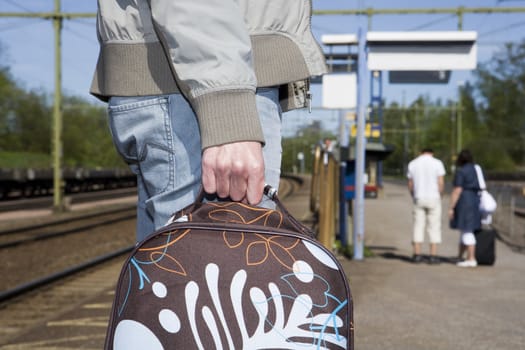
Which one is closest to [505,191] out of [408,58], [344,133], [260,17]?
[344,133]

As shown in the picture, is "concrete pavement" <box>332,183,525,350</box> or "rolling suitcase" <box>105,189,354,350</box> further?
"concrete pavement" <box>332,183,525,350</box>

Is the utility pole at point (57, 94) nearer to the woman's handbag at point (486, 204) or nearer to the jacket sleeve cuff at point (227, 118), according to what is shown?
the woman's handbag at point (486, 204)

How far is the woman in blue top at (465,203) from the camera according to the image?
9.25m

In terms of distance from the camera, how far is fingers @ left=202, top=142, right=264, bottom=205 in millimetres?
1688

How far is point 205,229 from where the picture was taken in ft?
5.57

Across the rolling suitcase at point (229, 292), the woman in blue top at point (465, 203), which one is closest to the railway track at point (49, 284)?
the rolling suitcase at point (229, 292)

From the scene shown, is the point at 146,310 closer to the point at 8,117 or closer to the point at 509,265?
the point at 509,265

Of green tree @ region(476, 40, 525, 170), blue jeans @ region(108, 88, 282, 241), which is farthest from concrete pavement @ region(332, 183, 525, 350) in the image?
green tree @ region(476, 40, 525, 170)

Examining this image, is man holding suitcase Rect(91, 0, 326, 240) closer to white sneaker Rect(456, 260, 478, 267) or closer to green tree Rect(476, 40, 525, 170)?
white sneaker Rect(456, 260, 478, 267)

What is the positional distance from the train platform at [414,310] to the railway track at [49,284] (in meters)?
0.04

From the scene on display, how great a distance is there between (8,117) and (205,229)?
61.0m

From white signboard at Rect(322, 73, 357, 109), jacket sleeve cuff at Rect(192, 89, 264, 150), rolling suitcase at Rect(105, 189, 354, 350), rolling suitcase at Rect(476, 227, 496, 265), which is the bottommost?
rolling suitcase at Rect(476, 227, 496, 265)

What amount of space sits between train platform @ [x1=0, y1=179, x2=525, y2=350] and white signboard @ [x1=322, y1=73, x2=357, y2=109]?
209 cm

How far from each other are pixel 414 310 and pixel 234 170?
14.7ft
